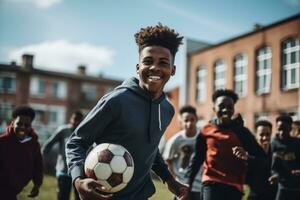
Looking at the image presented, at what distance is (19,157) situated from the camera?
19.8 ft

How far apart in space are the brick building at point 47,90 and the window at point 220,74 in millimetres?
22651

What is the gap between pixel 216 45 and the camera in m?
33.7

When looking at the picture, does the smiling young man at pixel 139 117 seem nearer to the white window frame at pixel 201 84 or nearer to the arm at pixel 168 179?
the arm at pixel 168 179

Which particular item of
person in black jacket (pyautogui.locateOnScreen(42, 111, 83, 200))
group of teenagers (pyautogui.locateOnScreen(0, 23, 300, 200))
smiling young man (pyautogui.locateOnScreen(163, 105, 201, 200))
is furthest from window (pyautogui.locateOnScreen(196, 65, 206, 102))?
smiling young man (pyautogui.locateOnScreen(163, 105, 201, 200))

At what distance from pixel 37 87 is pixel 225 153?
48355 millimetres

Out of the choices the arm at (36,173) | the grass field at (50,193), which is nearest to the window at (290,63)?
the grass field at (50,193)

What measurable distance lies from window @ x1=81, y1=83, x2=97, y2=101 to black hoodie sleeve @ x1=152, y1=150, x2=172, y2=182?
170 feet

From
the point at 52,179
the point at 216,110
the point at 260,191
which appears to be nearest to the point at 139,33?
the point at 216,110

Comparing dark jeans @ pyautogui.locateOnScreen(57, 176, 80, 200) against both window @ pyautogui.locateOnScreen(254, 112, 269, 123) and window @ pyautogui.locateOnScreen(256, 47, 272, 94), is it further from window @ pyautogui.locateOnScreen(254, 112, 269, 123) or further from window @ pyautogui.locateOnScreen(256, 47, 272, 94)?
window @ pyautogui.locateOnScreen(256, 47, 272, 94)

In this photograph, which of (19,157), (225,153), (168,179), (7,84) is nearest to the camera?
(168,179)

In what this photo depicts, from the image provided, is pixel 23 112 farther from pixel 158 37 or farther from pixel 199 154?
pixel 158 37

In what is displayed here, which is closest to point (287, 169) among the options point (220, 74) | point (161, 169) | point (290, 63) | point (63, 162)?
point (161, 169)

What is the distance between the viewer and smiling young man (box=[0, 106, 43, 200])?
5.84 metres

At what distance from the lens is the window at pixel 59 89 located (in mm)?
53219
